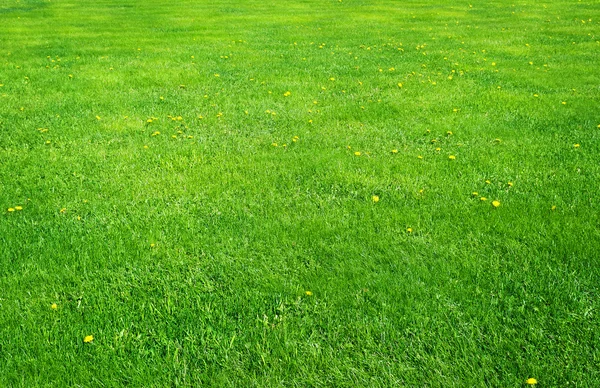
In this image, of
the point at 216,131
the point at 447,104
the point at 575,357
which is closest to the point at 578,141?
the point at 447,104

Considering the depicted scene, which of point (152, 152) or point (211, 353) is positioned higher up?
point (152, 152)

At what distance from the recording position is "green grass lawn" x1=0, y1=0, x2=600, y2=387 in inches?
116

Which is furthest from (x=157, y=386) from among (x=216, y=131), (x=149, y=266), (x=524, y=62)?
(x=524, y=62)

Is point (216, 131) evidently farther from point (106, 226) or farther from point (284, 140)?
point (106, 226)

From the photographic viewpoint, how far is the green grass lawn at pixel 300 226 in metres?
2.95

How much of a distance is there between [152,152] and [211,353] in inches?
122

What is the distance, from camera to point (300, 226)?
13.7 feet

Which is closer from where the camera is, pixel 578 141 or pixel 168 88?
pixel 578 141

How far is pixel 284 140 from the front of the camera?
19.5 feet

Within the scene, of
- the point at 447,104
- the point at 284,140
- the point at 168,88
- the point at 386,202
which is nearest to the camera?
the point at 386,202

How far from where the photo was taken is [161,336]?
309 cm

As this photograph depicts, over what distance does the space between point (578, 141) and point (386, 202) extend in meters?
2.68

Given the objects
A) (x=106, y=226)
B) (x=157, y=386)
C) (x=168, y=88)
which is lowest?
(x=157, y=386)

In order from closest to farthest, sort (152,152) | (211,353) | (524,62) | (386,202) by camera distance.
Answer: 1. (211,353)
2. (386,202)
3. (152,152)
4. (524,62)
